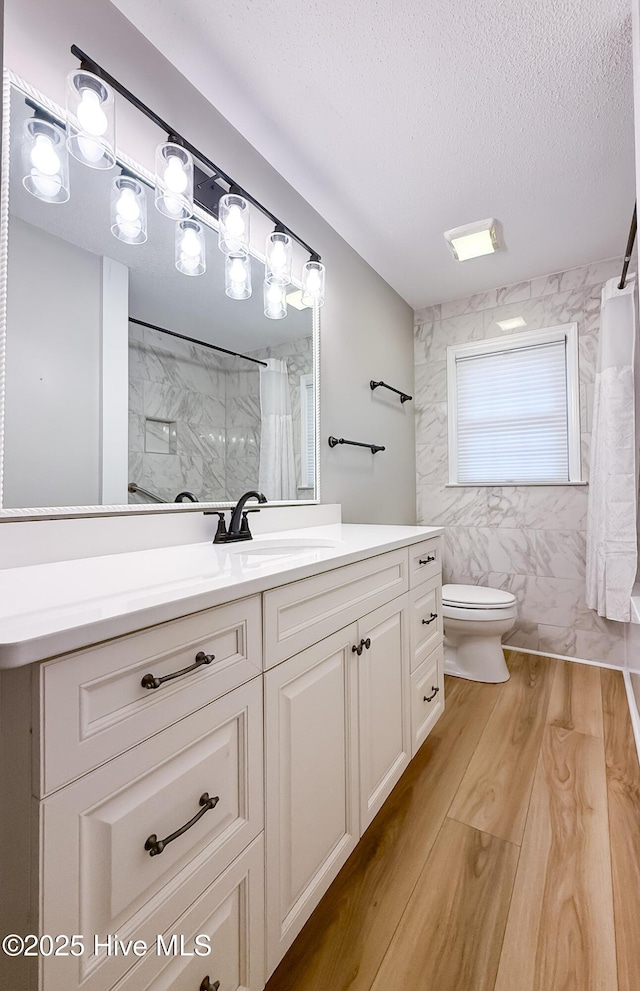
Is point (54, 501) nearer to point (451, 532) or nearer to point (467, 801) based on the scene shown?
point (467, 801)

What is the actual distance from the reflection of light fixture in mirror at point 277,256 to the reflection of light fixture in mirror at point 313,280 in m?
0.11

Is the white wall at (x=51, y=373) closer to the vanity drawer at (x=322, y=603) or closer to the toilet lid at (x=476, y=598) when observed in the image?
the vanity drawer at (x=322, y=603)

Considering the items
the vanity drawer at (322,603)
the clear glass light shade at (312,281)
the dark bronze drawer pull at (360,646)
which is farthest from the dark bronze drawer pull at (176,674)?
the clear glass light shade at (312,281)

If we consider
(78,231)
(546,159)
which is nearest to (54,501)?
(78,231)

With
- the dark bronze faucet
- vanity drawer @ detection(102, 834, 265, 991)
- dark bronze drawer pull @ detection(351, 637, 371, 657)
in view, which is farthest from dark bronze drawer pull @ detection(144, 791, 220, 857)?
the dark bronze faucet

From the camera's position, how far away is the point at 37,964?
1.48ft

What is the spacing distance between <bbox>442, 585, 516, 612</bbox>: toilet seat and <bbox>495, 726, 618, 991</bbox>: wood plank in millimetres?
729

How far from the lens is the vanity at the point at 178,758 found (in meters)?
0.47

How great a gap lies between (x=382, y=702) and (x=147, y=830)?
31.0 inches

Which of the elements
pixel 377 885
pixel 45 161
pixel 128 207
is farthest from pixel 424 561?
pixel 45 161

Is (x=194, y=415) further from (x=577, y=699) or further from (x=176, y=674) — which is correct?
(x=577, y=699)

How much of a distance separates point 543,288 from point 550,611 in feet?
6.45

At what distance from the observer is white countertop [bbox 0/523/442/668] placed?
468 mm

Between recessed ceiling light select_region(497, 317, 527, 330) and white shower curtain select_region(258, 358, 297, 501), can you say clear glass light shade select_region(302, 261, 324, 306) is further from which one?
recessed ceiling light select_region(497, 317, 527, 330)
